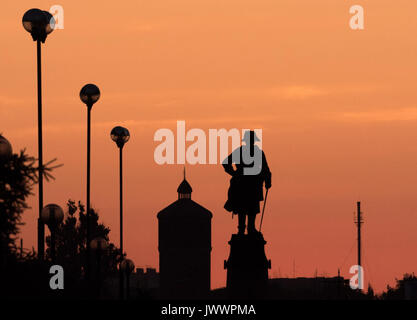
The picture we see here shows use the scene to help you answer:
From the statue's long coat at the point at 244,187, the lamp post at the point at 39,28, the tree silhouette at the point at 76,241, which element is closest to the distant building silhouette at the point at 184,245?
the tree silhouette at the point at 76,241

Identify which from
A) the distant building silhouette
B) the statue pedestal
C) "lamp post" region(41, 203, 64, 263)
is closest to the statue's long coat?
the statue pedestal

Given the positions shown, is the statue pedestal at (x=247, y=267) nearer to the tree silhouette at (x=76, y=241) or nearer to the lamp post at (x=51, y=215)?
the lamp post at (x=51, y=215)

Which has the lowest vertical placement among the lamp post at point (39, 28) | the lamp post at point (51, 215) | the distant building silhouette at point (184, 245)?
the lamp post at point (51, 215)

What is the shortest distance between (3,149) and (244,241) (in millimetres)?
20156

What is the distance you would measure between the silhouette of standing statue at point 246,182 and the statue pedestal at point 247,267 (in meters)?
0.36

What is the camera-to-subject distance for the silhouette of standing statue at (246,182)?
44031mm

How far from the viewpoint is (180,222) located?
7672 inches

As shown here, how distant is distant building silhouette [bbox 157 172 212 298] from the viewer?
189 m

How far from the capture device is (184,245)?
193 m

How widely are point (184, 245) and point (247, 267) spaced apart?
148210mm

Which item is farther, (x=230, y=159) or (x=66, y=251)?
(x=66, y=251)

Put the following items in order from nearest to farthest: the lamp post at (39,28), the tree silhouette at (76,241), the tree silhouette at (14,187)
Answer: the tree silhouette at (14,187), the lamp post at (39,28), the tree silhouette at (76,241)
